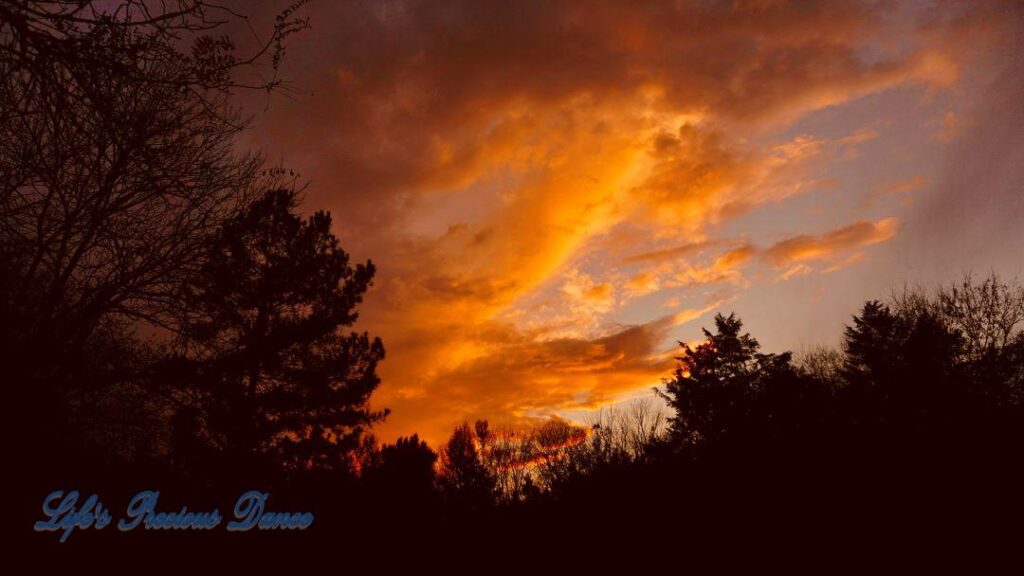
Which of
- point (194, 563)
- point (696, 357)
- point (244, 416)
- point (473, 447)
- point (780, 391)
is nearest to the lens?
point (194, 563)

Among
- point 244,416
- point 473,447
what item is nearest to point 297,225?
point 244,416

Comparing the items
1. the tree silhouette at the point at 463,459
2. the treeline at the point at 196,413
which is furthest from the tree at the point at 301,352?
the tree silhouette at the point at 463,459

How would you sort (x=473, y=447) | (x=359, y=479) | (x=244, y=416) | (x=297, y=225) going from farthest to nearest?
1. (x=473, y=447)
2. (x=297, y=225)
3. (x=359, y=479)
4. (x=244, y=416)

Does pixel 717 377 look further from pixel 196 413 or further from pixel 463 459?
pixel 196 413

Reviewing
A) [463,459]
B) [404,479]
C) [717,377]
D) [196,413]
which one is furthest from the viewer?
[463,459]

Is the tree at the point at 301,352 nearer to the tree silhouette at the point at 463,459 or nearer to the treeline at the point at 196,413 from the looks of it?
the treeline at the point at 196,413

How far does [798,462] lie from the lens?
8.48 meters

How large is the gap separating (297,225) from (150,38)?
16083 mm

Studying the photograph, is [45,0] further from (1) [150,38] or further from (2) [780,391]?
(2) [780,391]

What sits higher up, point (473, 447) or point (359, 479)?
point (473, 447)

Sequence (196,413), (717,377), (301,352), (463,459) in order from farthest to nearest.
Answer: (463,459) → (717,377) → (301,352) → (196,413)

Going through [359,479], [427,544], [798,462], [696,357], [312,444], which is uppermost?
[696,357]

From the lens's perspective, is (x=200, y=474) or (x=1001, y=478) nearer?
(x=1001, y=478)

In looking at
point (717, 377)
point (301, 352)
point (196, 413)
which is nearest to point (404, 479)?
point (301, 352)
